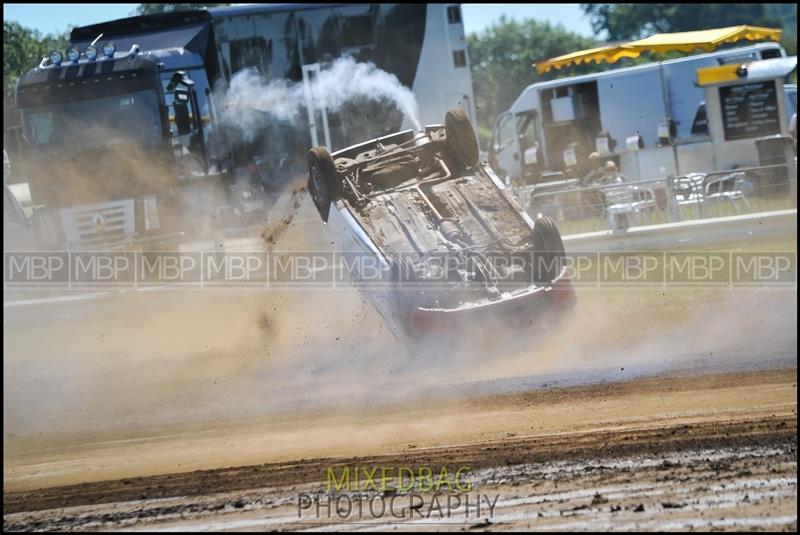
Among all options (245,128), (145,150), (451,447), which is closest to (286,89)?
(245,128)

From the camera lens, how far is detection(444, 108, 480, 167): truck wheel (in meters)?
10.9

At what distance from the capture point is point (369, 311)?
11.4 meters

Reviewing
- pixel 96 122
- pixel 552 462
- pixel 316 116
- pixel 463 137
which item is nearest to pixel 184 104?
pixel 96 122

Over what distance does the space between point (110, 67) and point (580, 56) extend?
31.2 ft

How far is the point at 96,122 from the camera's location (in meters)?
14.0

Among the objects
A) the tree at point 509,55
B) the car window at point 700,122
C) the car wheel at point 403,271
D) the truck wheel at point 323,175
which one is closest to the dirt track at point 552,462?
the car wheel at point 403,271

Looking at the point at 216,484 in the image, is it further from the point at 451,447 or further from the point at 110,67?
the point at 110,67

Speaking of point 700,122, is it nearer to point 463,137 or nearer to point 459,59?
point 459,59

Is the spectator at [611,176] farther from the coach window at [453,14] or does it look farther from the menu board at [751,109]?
the coach window at [453,14]

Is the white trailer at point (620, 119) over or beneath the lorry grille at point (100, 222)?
over

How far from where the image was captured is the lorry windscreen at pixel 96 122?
14.0m

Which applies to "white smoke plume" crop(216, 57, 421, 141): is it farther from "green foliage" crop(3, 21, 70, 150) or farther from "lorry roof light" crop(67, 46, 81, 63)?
"green foliage" crop(3, 21, 70, 150)

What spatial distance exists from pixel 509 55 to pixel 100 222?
51.4 metres

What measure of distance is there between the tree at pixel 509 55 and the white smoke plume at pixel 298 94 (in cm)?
3939
